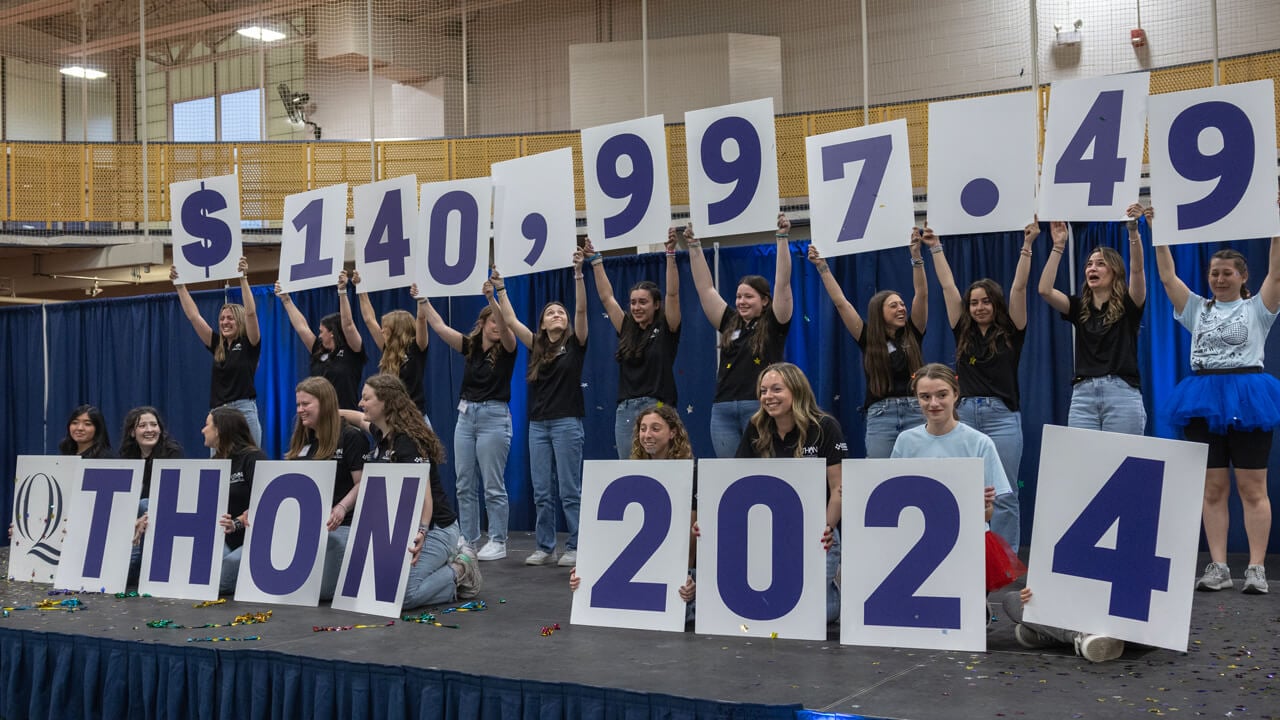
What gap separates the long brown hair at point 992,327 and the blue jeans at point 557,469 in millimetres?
1818

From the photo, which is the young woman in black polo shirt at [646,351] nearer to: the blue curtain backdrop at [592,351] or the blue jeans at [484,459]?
the blue jeans at [484,459]

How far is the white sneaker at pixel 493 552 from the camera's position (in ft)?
17.3

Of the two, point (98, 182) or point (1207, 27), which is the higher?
point (1207, 27)

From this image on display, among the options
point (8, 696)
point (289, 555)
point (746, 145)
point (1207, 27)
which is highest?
point (1207, 27)

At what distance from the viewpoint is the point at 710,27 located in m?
11.2

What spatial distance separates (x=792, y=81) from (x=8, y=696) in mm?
9297

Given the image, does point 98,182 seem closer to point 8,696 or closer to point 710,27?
point 710,27

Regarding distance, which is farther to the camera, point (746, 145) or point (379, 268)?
point (379, 268)

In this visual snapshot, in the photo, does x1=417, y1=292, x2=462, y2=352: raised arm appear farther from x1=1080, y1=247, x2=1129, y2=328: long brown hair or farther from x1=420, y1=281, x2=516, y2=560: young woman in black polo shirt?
x1=1080, y1=247, x2=1129, y2=328: long brown hair

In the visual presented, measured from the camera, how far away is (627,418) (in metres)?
4.91

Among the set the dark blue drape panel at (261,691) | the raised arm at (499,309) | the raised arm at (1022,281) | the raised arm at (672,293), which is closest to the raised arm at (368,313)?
the raised arm at (499,309)

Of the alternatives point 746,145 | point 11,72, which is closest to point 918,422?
point 746,145

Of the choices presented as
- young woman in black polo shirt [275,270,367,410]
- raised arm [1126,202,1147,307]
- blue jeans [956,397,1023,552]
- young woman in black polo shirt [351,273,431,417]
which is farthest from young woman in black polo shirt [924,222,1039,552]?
young woman in black polo shirt [275,270,367,410]

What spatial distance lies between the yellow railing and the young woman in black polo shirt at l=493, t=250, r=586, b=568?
462 centimetres
